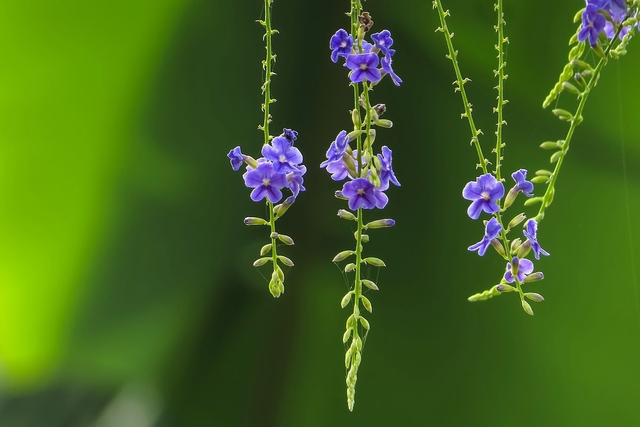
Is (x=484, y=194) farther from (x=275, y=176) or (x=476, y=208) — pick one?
(x=275, y=176)

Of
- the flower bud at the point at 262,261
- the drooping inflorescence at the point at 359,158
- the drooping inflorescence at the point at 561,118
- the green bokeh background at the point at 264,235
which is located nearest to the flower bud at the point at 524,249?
the drooping inflorescence at the point at 561,118

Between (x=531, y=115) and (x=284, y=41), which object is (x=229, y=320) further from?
(x=531, y=115)

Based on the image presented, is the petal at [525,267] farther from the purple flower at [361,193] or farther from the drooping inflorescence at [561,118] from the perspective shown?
the purple flower at [361,193]

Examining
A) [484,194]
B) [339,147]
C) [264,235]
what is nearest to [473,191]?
[484,194]

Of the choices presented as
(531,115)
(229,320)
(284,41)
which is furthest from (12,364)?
(531,115)

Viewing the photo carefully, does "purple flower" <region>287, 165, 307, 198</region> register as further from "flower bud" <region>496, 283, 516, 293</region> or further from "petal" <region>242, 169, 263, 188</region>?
"flower bud" <region>496, 283, 516, 293</region>

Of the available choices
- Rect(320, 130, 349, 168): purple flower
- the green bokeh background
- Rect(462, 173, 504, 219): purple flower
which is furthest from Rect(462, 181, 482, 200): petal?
the green bokeh background

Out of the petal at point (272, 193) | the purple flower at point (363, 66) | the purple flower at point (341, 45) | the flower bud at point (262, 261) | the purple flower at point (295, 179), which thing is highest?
the purple flower at point (341, 45)
